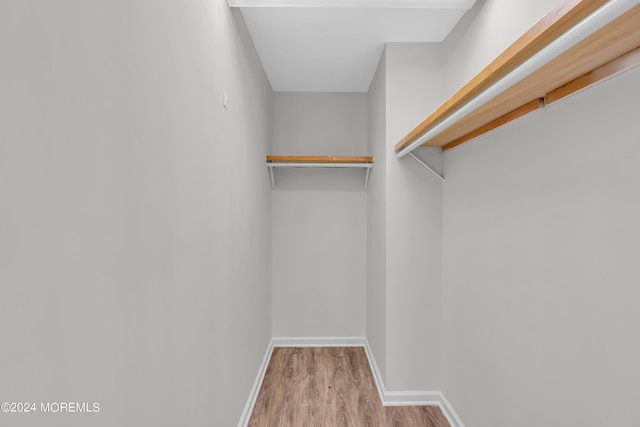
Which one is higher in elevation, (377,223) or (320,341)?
(377,223)

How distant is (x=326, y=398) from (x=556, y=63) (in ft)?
7.65

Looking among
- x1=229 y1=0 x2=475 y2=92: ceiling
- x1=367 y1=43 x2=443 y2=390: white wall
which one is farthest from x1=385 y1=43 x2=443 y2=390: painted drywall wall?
x1=229 y1=0 x2=475 y2=92: ceiling

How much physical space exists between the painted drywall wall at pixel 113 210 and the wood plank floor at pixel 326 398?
844 mm

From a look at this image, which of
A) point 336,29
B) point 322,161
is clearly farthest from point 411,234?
point 336,29

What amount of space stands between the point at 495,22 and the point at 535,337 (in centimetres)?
146

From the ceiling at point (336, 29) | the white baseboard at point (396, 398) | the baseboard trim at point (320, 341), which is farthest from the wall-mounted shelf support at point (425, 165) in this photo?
the baseboard trim at point (320, 341)

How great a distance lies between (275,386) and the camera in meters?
2.51

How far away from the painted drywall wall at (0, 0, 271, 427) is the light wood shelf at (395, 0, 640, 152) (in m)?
0.95

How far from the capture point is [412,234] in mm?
2285

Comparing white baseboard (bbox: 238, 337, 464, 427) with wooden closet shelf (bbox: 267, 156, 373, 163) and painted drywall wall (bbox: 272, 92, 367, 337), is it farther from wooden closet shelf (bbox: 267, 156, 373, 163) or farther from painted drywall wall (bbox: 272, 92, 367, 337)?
wooden closet shelf (bbox: 267, 156, 373, 163)

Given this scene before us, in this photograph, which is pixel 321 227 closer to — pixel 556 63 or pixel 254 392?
pixel 254 392

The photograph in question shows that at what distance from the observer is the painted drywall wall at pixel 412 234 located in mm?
2287

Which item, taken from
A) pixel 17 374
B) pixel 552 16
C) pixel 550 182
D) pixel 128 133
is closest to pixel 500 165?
pixel 550 182

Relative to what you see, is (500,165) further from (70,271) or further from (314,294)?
(314,294)
